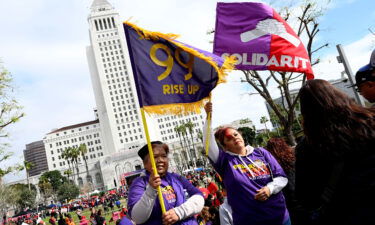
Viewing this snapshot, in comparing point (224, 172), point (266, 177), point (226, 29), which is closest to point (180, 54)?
point (224, 172)

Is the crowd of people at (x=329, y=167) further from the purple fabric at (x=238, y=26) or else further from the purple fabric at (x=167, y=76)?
the purple fabric at (x=238, y=26)

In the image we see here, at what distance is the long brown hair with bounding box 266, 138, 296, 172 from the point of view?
4.14m

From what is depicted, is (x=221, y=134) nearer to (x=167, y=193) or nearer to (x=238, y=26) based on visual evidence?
(x=167, y=193)

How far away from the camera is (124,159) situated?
9938 cm

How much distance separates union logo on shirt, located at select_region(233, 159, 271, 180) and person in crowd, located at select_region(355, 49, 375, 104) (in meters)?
1.44

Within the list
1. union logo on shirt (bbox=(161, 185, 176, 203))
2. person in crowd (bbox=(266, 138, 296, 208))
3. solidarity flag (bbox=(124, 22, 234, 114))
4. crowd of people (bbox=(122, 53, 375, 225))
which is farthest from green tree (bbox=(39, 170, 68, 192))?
crowd of people (bbox=(122, 53, 375, 225))

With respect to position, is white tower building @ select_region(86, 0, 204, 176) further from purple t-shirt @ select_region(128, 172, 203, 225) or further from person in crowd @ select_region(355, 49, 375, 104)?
person in crowd @ select_region(355, 49, 375, 104)

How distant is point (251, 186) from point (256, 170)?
0.23 meters

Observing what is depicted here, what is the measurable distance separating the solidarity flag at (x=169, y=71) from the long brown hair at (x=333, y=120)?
207 cm

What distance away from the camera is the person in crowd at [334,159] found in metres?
1.75

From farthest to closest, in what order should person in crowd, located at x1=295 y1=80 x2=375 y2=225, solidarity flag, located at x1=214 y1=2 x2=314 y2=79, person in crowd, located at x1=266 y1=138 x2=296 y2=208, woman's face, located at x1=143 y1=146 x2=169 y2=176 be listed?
solidarity flag, located at x1=214 y1=2 x2=314 y2=79 → person in crowd, located at x1=266 y1=138 x2=296 y2=208 → woman's face, located at x1=143 y1=146 x2=169 y2=176 → person in crowd, located at x1=295 y1=80 x2=375 y2=225

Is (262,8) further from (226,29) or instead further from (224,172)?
(224,172)

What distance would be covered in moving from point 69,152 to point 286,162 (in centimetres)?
9038

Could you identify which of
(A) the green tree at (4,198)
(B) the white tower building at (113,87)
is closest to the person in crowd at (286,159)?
(A) the green tree at (4,198)
